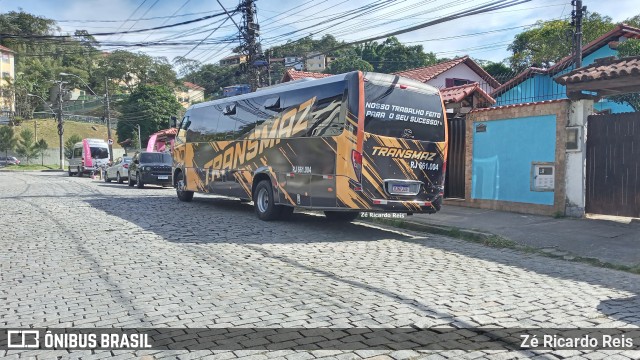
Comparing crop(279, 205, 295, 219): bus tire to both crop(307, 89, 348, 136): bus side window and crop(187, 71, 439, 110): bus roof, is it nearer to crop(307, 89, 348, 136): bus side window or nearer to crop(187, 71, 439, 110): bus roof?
crop(307, 89, 348, 136): bus side window

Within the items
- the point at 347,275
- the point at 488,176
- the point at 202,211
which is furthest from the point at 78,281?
the point at 488,176

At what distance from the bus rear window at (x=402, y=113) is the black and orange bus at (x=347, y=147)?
0.02m

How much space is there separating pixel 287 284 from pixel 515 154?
329 inches

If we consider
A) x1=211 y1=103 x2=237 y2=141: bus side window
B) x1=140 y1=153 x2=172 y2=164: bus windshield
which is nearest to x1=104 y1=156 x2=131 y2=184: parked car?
x1=140 y1=153 x2=172 y2=164: bus windshield

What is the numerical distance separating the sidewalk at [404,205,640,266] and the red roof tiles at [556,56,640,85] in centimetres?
290

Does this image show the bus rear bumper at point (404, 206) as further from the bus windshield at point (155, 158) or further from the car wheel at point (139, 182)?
the car wheel at point (139, 182)

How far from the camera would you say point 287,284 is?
5828 millimetres

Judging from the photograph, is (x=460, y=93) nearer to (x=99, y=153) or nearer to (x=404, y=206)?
(x=404, y=206)

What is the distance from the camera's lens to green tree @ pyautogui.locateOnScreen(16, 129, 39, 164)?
57.9 meters

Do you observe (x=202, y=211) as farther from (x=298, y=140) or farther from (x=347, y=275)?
(x=347, y=275)

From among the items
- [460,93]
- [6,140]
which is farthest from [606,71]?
[6,140]

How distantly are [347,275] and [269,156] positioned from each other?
17.7 feet

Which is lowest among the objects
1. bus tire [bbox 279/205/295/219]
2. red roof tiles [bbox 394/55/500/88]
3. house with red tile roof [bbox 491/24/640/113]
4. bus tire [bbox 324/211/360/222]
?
bus tire [bbox 324/211/360/222]

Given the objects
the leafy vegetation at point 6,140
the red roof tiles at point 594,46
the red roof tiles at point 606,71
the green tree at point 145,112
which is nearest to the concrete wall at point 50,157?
the leafy vegetation at point 6,140
